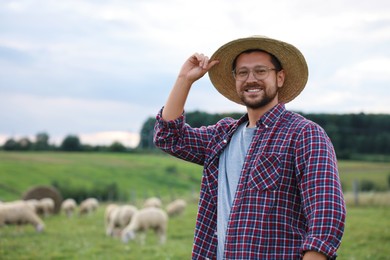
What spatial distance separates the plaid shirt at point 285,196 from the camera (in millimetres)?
2588

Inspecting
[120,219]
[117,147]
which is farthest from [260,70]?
[117,147]

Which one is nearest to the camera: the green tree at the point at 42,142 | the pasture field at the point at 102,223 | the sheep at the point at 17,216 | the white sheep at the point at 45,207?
the pasture field at the point at 102,223

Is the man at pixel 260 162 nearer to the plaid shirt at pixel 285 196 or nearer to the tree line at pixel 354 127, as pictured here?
the plaid shirt at pixel 285 196

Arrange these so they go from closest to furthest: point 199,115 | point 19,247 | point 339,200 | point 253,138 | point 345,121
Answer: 1. point 339,200
2. point 253,138
3. point 19,247
4. point 199,115
5. point 345,121

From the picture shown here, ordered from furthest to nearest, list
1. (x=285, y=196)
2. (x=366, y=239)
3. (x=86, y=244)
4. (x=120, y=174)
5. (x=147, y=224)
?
1. (x=120, y=174)
2. (x=147, y=224)
3. (x=86, y=244)
4. (x=366, y=239)
5. (x=285, y=196)

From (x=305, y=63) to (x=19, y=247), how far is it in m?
12.1

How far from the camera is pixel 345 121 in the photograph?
134 feet

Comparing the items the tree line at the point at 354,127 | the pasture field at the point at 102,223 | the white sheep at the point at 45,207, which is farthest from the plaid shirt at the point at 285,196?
the tree line at the point at 354,127

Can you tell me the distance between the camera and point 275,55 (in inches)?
123

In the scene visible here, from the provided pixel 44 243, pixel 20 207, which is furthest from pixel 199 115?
pixel 44 243

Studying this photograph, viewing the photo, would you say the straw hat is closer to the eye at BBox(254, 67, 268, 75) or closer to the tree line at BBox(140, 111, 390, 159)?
the eye at BBox(254, 67, 268, 75)

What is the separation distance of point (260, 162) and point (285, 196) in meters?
0.21

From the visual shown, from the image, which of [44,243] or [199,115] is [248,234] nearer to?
[44,243]

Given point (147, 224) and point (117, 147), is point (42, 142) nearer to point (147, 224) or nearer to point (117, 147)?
point (117, 147)
